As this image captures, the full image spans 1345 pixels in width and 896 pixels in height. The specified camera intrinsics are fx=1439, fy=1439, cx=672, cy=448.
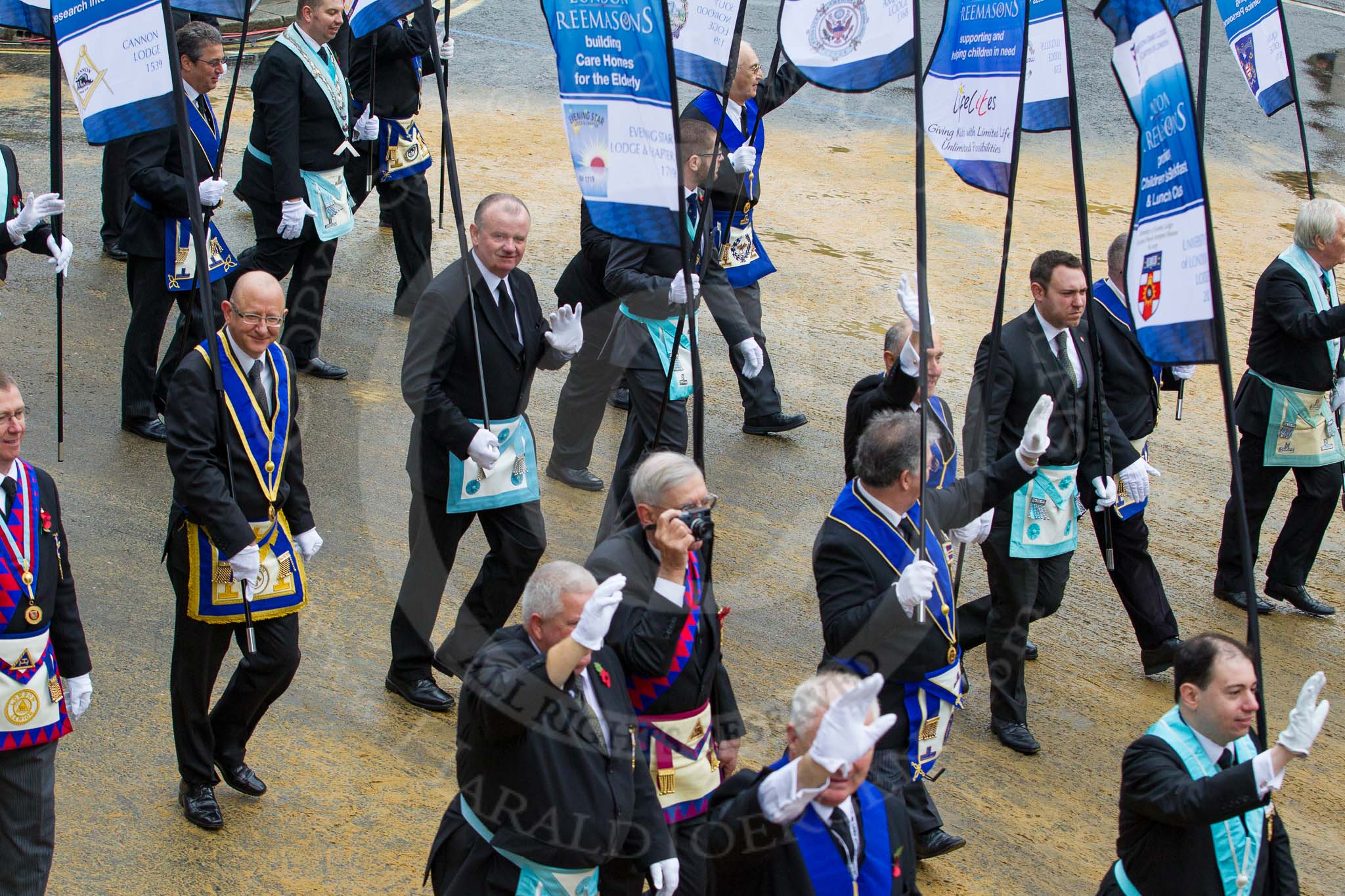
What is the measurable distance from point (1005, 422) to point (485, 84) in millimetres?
9485

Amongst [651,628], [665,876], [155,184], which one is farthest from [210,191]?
[665,876]

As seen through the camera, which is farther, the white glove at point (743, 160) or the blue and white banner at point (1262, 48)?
the blue and white banner at point (1262, 48)

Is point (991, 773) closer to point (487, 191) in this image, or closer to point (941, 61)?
point (941, 61)

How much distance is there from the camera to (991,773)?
17.8 ft

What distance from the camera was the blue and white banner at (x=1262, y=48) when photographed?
7.56m

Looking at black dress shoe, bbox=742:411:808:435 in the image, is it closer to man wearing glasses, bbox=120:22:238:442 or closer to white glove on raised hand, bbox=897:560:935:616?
man wearing glasses, bbox=120:22:238:442

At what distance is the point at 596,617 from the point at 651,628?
1.80 feet

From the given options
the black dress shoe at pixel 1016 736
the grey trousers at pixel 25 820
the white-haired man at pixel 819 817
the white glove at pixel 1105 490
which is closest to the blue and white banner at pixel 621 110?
the white-haired man at pixel 819 817

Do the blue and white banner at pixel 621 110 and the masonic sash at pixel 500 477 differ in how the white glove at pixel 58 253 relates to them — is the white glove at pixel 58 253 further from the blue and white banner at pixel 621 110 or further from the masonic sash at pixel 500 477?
the blue and white banner at pixel 621 110

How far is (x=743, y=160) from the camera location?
23.4 feet

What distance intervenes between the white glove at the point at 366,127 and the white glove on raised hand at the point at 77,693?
→ 478cm

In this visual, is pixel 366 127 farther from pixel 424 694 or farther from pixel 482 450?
pixel 424 694

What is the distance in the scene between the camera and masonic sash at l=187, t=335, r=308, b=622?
4555 mm

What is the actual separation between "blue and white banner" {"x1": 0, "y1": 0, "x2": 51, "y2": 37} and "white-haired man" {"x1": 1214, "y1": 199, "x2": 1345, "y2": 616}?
560cm
